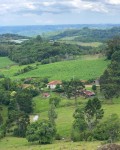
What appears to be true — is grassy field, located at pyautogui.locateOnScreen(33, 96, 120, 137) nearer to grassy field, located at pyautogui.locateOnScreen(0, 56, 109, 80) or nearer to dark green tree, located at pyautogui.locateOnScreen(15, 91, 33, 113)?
dark green tree, located at pyautogui.locateOnScreen(15, 91, 33, 113)

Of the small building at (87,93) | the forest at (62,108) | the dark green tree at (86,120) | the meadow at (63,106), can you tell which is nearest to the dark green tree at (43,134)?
the forest at (62,108)

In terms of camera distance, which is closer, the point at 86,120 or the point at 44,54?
the point at 86,120

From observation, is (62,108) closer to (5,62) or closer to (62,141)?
(62,141)

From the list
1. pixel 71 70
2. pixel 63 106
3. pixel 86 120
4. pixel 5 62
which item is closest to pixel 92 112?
pixel 86 120

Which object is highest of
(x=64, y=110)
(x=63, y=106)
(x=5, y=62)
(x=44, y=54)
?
(x=44, y=54)

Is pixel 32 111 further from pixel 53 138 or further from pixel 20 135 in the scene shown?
pixel 53 138

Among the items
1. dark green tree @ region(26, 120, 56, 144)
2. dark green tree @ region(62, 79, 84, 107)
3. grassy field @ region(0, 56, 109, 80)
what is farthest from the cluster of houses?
dark green tree @ region(26, 120, 56, 144)

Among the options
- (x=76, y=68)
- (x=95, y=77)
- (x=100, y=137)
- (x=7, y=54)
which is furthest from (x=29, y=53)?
(x=100, y=137)

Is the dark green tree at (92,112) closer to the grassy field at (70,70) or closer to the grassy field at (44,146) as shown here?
the grassy field at (44,146)
